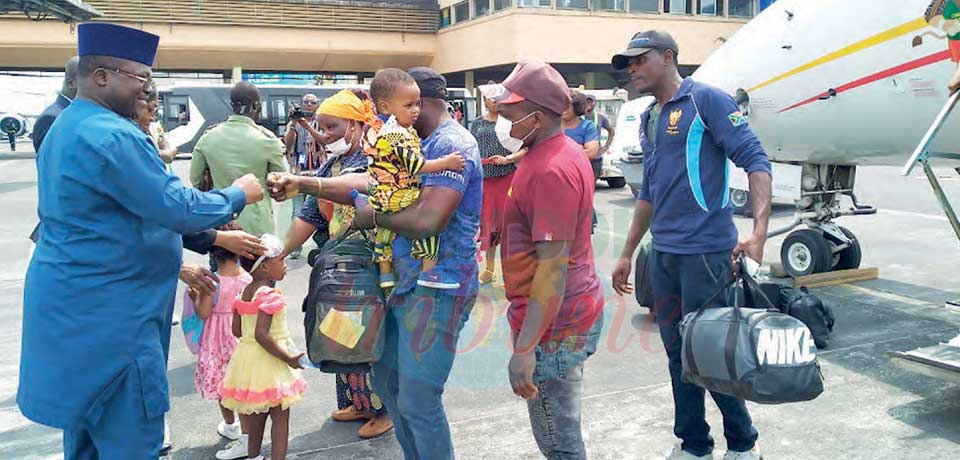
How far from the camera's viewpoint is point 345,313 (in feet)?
10.3

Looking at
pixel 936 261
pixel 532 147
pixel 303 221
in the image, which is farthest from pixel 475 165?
pixel 936 261

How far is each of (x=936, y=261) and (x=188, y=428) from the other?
8.11 metres

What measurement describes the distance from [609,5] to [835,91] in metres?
29.0

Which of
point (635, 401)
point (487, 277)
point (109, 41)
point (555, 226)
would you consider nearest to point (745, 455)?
point (635, 401)

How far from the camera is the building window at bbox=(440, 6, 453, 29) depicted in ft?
126

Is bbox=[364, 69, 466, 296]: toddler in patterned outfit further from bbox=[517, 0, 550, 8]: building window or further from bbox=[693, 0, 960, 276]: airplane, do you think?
bbox=[517, 0, 550, 8]: building window

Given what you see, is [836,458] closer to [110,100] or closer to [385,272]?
[385,272]

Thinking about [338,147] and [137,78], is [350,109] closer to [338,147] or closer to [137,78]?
[338,147]

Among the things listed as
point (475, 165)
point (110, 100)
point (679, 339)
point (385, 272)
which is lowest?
point (679, 339)

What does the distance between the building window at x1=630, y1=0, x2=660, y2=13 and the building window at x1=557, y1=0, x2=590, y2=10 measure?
2.35 m

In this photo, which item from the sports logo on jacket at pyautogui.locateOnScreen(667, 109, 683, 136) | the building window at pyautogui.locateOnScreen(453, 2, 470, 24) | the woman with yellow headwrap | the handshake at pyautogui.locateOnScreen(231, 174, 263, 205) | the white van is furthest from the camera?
the building window at pyautogui.locateOnScreen(453, 2, 470, 24)

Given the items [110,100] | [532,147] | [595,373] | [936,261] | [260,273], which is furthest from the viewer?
[936,261]

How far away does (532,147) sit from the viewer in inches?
121

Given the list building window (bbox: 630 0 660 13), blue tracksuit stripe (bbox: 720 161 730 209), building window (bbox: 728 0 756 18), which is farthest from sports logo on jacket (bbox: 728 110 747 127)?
building window (bbox: 728 0 756 18)
